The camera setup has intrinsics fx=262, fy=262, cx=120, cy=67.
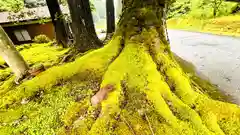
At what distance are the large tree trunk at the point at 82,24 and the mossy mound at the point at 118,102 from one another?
368 centimetres

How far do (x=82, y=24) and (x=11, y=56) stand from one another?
131 inches

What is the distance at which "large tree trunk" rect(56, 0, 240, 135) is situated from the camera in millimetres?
3764

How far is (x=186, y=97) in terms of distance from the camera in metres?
4.42

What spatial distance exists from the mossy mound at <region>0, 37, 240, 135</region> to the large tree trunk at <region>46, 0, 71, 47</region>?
870 cm

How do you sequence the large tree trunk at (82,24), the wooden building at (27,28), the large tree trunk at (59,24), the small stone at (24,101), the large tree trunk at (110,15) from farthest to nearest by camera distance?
the wooden building at (27,28), the large tree trunk at (110,15), the large tree trunk at (59,24), the large tree trunk at (82,24), the small stone at (24,101)

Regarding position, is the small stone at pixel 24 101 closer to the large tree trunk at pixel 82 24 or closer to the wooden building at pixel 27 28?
the large tree trunk at pixel 82 24

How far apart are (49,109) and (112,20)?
12.8 meters

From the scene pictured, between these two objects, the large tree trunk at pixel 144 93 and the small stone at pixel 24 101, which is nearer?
the large tree trunk at pixel 144 93

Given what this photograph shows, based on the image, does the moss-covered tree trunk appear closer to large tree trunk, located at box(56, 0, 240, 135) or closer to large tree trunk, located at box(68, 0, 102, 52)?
large tree trunk, located at box(56, 0, 240, 135)

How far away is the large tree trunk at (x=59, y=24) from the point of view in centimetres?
1305

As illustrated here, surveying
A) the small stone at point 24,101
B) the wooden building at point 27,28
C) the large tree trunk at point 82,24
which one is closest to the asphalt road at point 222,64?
the large tree trunk at point 82,24

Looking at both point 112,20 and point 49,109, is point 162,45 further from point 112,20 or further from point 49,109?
point 112,20

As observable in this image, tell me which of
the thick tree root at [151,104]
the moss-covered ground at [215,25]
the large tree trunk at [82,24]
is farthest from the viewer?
the moss-covered ground at [215,25]

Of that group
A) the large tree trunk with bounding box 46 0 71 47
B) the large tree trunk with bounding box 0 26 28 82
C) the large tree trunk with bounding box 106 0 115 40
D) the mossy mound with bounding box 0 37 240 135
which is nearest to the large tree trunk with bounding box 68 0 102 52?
the large tree trunk with bounding box 0 26 28 82
